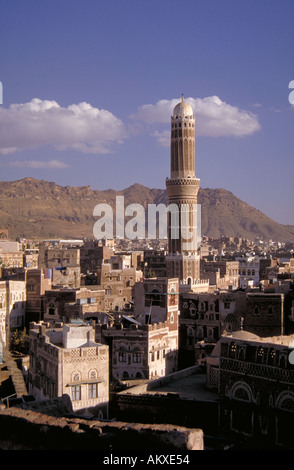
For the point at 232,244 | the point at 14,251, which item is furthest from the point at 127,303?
the point at 232,244

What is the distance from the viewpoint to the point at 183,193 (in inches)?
2248

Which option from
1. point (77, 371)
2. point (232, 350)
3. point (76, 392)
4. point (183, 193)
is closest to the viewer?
point (76, 392)

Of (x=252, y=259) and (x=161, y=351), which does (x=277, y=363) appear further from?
(x=252, y=259)

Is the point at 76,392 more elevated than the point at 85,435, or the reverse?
the point at 85,435

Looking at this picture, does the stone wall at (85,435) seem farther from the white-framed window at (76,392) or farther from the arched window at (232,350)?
the arched window at (232,350)

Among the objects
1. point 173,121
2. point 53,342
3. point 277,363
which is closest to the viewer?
point 277,363

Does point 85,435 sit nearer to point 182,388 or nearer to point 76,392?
point 76,392

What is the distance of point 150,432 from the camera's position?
51.1 feet

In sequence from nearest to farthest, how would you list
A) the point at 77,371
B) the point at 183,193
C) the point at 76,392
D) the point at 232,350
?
1. the point at 76,392
2. the point at 77,371
3. the point at 232,350
4. the point at 183,193

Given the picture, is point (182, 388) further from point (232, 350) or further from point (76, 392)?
point (76, 392)

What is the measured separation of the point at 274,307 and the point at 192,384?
229 inches

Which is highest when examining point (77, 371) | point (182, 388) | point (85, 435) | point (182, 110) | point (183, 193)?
point (182, 110)


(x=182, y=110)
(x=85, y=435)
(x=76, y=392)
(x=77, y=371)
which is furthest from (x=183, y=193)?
(x=85, y=435)

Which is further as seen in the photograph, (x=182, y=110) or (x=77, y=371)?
(x=182, y=110)
